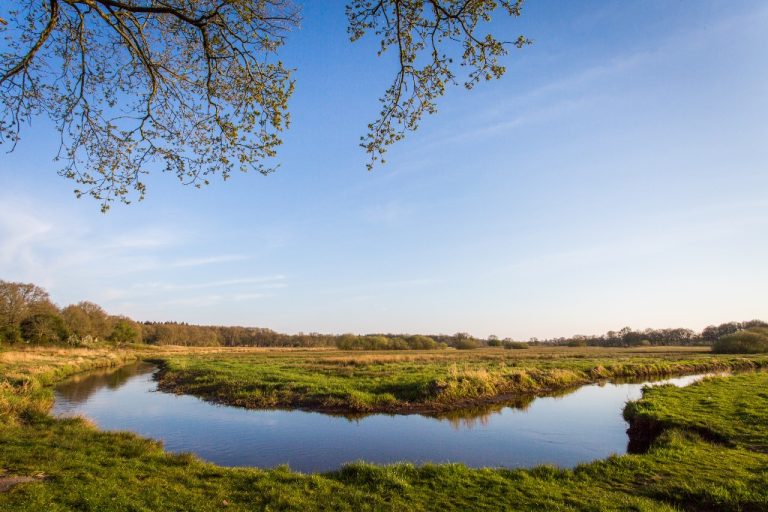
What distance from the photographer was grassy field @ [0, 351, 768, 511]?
7.94 m

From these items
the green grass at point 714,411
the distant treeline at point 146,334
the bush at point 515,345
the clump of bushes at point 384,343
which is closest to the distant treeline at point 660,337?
the distant treeline at point 146,334

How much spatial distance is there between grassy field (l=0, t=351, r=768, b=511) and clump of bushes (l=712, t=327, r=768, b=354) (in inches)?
2853

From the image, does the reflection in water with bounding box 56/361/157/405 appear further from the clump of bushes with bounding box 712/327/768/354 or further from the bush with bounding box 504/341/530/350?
the bush with bounding box 504/341/530/350

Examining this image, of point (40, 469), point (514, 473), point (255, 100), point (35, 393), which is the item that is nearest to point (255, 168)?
point (255, 100)

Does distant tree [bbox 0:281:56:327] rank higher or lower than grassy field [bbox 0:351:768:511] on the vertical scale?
higher

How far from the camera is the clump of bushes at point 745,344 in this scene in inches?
2677

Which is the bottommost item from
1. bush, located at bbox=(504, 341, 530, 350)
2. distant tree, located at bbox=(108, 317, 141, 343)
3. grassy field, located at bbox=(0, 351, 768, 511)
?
bush, located at bbox=(504, 341, 530, 350)

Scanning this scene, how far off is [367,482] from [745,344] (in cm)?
8503

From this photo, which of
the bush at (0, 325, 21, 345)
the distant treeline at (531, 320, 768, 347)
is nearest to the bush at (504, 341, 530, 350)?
the distant treeline at (531, 320, 768, 347)

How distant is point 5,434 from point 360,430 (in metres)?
11.6

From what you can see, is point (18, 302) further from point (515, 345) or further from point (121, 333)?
Answer: point (515, 345)

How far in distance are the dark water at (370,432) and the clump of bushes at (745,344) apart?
201 ft

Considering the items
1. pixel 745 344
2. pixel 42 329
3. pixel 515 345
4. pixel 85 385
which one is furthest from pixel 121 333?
pixel 745 344

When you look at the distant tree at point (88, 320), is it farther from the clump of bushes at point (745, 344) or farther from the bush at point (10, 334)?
the clump of bushes at point (745, 344)
